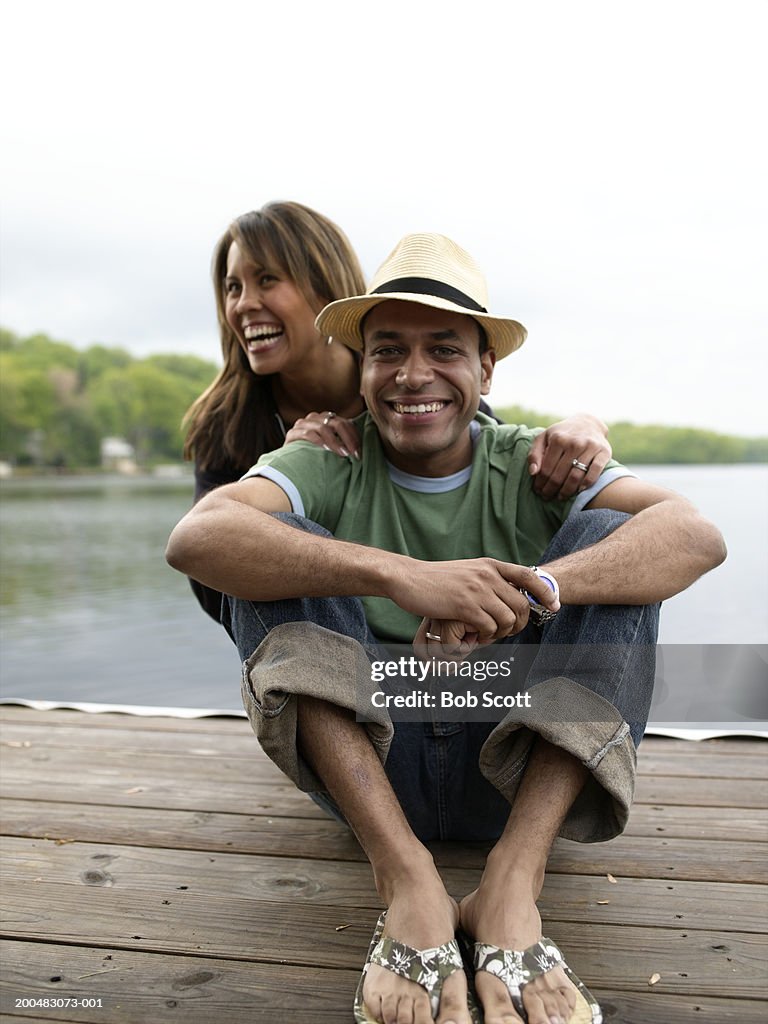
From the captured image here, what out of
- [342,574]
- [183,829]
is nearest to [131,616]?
[183,829]

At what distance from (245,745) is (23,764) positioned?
0.67 meters

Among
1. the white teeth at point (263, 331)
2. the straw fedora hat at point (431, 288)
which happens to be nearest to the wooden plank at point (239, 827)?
the straw fedora hat at point (431, 288)

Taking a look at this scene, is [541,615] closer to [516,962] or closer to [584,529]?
[584,529]

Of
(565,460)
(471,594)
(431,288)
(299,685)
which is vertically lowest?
(299,685)

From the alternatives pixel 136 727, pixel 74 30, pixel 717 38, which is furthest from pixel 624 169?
pixel 136 727

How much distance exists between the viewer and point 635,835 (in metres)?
2.29

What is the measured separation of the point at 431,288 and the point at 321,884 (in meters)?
1.36

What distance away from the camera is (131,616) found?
10461 mm

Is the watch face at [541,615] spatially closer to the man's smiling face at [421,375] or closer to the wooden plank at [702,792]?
the man's smiling face at [421,375]

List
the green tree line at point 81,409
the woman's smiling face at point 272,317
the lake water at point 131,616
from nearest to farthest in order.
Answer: the woman's smiling face at point 272,317 → the lake water at point 131,616 → the green tree line at point 81,409

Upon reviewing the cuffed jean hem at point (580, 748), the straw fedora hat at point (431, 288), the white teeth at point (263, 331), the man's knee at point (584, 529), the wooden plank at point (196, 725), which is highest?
the straw fedora hat at point (431, 288)

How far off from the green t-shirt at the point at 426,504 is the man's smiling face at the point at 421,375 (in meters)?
0.10

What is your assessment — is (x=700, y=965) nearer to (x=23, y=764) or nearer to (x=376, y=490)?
(x=376, y=490)

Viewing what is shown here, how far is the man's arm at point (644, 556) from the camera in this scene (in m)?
1.78
